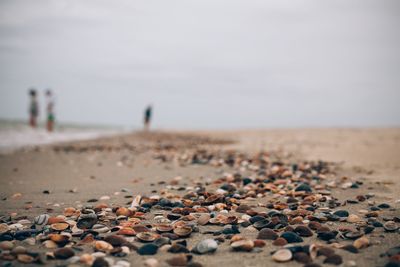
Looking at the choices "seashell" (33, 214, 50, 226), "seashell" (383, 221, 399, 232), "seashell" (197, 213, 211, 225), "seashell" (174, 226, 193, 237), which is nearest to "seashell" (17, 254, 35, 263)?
"seashell" (33, 214, 50, 226)

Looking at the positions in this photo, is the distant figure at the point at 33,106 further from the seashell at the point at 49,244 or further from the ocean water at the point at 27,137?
the seashell at the point at 49,244

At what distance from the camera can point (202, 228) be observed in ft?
9.95

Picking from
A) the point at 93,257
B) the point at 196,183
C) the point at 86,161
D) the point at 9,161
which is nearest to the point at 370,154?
the point at 196,183

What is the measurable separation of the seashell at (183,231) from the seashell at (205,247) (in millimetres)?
278

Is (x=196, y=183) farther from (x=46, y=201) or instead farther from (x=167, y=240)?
(x=167, y=240)

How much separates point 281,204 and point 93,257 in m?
2.21

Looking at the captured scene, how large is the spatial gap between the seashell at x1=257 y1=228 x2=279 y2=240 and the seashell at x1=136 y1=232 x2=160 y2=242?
877 mm

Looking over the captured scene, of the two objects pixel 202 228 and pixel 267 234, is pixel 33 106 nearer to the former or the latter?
pixel 202 228

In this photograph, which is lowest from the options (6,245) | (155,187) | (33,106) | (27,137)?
(155,187)

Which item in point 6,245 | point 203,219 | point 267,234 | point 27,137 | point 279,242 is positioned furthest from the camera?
point 27,137

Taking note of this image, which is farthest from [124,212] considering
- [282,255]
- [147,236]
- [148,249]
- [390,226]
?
[390,226]

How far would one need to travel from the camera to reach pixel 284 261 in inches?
89.2

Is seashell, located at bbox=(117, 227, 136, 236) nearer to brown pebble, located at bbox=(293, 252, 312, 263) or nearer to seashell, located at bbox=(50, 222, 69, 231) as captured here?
seashell, located at bbox=(50, 222, 69, 231)

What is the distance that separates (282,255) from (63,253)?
5.22 ft
